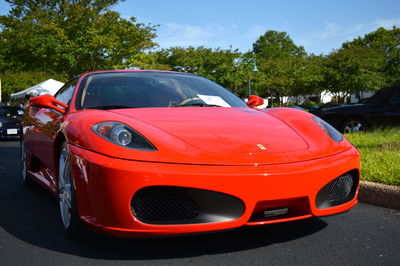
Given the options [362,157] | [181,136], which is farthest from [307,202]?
[362,157]

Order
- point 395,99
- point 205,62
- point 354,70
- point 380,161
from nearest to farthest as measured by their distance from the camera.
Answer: point 380,161 < point 395,99 < point 205,62 < point 354,70

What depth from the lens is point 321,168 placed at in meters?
2.55

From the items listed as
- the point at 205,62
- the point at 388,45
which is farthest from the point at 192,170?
the point at 388,45

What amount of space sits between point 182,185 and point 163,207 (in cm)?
18

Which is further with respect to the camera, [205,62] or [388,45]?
[388,45]

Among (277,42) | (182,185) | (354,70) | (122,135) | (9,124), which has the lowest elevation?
(9,124)

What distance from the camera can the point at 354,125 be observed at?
969 cm

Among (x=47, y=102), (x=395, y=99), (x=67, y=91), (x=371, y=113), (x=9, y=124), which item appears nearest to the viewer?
(x=47, y=102)

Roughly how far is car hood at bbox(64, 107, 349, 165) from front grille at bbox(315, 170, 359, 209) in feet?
0.60

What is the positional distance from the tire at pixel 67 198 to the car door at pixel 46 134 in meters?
0.23

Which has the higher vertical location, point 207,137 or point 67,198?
point 207,137

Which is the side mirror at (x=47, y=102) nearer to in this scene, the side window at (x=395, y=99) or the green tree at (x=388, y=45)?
the side window at (x=395, y=99)

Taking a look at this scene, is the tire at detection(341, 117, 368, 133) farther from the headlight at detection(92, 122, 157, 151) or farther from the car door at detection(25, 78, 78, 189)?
the headlight at detection(92, 122, 157, 151)

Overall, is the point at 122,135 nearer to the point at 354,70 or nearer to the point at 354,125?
the point at 354,125
